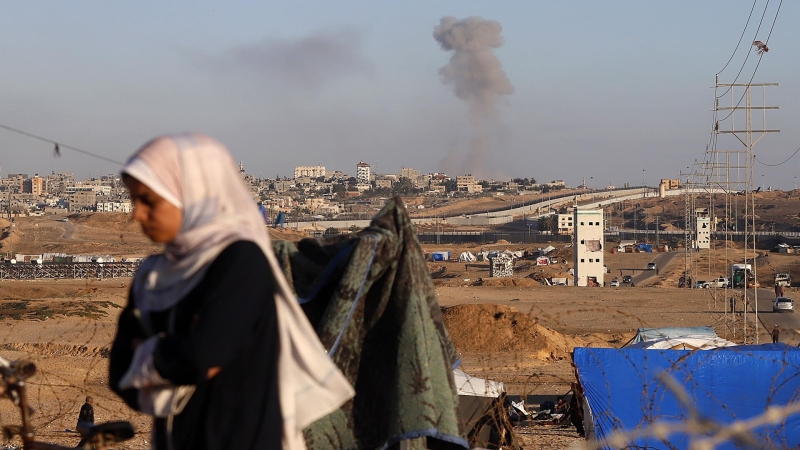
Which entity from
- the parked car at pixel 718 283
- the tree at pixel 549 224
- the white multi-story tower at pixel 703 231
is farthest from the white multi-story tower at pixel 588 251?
the tree at pixel 549 224

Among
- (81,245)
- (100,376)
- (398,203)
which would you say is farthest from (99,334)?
(81,245)

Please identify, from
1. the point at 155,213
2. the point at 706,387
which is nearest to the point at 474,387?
the point at 706,387

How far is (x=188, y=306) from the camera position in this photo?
209 cm

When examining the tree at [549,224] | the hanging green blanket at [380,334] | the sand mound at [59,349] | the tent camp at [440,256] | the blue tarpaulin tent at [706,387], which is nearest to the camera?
the hanging green blanket at [380,334]

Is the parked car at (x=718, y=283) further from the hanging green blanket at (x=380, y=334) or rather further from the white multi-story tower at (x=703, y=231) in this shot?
the hanging green blanket at (x=380, y=334)

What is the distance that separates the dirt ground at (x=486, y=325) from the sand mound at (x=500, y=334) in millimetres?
34

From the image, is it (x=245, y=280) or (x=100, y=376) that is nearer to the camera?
(x=245, y=280)

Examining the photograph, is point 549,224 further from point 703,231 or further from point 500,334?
point 500,334

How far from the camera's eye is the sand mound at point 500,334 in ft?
83.4

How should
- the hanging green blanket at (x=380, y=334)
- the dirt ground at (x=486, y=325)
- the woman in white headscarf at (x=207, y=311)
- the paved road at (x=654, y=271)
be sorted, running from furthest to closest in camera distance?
the paved road at (x=654, y=271) → the dirt ground at (x=486, y=325) → the hanging green blanket at (x=380, y=334) → the woman in white headscarf at (x=207, y=311)

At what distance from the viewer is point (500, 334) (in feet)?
86.4

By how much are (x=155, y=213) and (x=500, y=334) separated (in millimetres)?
24629

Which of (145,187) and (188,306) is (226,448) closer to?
(188,306)

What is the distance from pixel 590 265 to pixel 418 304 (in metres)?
53.7
